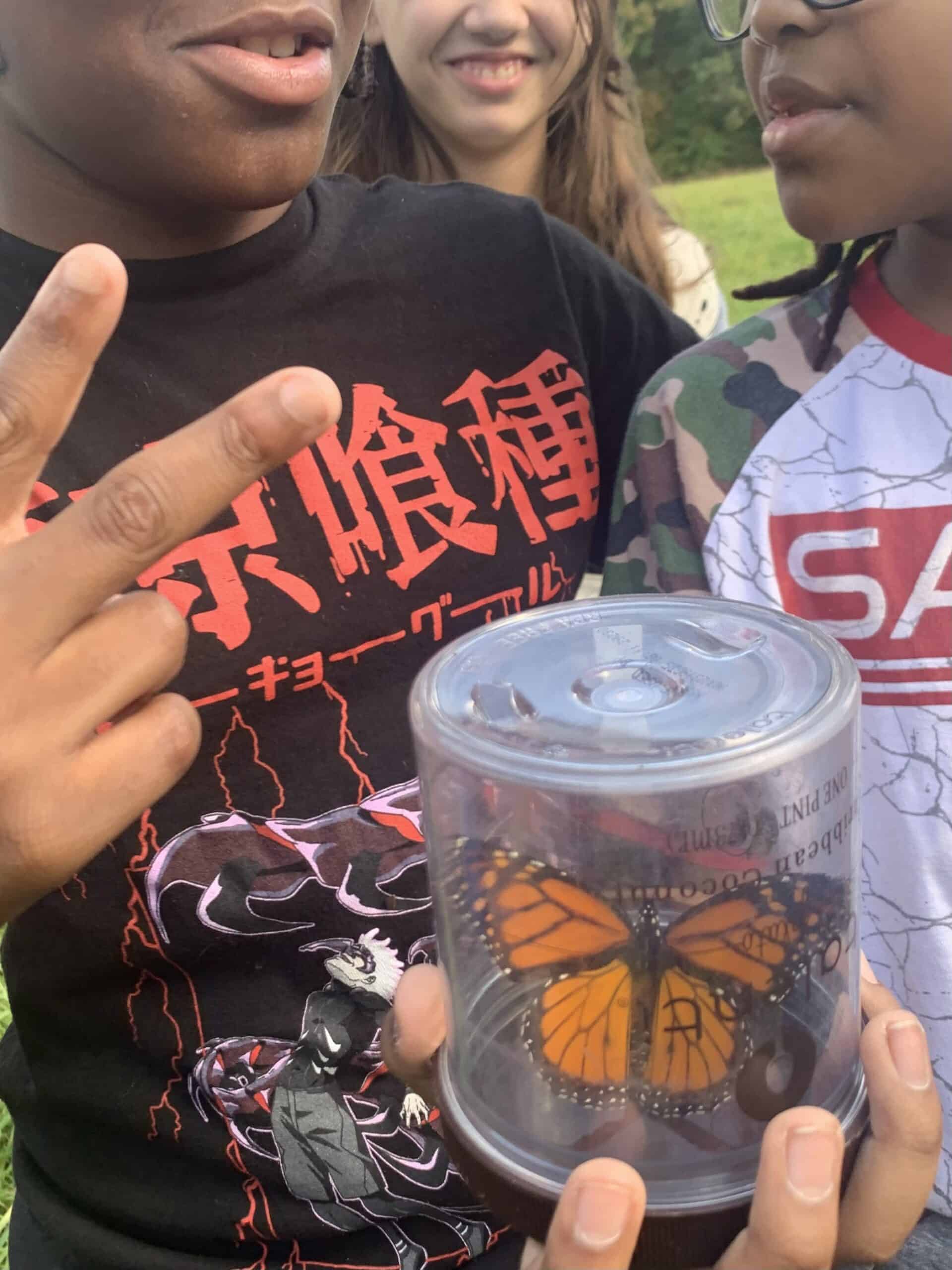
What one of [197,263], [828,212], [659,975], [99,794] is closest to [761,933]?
[659,975]

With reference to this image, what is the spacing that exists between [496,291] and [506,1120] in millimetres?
737

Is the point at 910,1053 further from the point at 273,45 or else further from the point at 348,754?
the point at 273,45

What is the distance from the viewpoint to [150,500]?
55 cm

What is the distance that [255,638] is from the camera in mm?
886

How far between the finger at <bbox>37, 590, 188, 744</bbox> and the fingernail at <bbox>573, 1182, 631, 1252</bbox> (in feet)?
1.10

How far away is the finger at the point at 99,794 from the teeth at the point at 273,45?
509 millimetres

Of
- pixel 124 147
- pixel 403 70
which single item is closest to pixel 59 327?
pixel 124 147

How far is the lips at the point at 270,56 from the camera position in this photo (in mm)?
792

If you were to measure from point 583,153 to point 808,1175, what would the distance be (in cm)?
185

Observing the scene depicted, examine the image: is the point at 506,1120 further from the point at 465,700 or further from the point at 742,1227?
the point at 465,700

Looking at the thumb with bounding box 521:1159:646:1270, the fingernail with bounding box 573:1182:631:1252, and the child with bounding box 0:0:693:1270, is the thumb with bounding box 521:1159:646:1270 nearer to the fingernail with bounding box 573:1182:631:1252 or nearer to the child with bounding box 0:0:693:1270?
the fingernail with bounding box 573:1182:631:1252

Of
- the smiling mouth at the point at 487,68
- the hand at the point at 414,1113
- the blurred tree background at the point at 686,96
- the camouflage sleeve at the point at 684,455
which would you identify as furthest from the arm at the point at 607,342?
the blurred tree background at the point at 686,96

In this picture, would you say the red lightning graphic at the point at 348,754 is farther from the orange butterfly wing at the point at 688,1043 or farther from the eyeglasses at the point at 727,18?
the eyeglasses at the point at 727,18

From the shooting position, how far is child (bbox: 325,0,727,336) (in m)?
1.79
